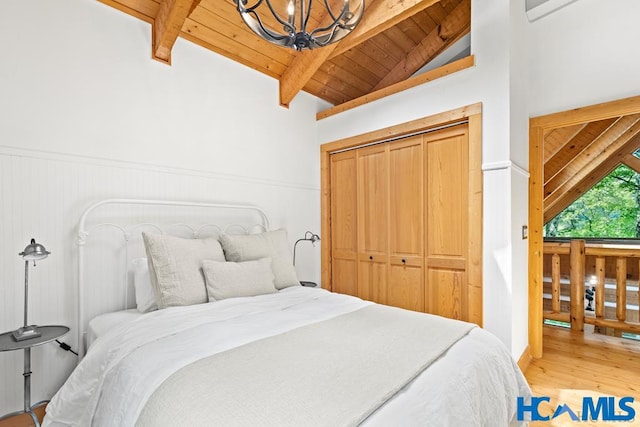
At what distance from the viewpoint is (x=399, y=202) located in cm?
302

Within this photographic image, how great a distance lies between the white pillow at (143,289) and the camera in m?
1.95

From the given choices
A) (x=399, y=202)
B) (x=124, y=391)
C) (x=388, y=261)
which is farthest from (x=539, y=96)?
(x=124, y=391)

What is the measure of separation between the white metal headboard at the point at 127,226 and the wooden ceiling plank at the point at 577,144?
4.05 metres

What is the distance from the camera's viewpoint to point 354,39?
2.82 m

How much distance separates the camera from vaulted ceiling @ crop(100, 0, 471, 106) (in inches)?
93.7

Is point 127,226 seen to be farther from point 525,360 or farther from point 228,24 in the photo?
point 525,360

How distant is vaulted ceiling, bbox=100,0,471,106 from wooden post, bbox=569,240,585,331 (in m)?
2.60

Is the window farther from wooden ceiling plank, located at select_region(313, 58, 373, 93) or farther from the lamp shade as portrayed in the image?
the lamp shade

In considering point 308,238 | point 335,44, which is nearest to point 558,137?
point 335,44

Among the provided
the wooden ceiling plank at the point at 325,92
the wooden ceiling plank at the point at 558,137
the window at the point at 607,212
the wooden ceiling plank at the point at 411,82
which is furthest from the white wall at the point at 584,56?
the window at the point at 607,212

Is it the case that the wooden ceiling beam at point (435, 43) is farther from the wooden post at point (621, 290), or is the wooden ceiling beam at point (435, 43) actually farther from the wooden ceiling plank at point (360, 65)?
the wooden post at point (621, 290)

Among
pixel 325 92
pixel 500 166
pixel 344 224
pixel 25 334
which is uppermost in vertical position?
pixel 325 92

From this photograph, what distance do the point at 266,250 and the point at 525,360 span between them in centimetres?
230

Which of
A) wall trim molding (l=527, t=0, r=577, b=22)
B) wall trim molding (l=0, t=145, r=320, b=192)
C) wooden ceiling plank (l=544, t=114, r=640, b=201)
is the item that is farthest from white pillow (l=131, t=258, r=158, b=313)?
wooden ceiling plank (l=544, t=114, r=640, b=201)
